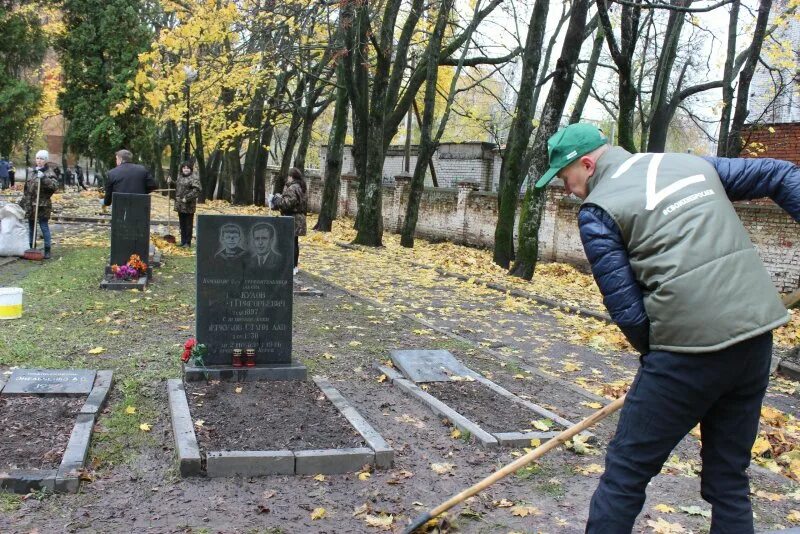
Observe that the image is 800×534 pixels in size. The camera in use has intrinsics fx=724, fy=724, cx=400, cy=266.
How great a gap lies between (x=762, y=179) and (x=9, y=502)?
4.09 metres

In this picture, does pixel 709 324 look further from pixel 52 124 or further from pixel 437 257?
pixel 52 124

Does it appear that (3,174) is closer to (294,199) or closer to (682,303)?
(294,199)

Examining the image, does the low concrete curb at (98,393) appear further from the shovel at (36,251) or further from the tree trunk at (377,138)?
the tree trunk at (377,138)

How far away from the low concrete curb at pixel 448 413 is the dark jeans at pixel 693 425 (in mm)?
2005

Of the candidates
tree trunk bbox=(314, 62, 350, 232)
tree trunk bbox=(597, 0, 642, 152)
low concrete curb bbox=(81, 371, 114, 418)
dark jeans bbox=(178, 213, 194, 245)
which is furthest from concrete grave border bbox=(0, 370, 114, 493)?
tree trunk bbox=(314, 62, 350, 232)

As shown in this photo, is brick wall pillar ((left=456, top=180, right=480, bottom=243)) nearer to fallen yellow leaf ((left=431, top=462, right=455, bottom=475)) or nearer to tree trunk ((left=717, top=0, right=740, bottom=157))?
tree trunk ((left=717, top=0, right=740, bottom=157))

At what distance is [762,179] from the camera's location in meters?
3.13

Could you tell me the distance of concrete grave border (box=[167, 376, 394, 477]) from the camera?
174 inches

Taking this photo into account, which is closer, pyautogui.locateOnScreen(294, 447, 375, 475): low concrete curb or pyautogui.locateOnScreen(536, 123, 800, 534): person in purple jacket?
pyautogui.locateOnScreen(536, 123, 800, 534): person in purple jacket

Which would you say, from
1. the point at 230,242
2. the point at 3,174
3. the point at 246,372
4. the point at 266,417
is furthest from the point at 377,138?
the point at 3,174

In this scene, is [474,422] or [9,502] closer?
[9,502]

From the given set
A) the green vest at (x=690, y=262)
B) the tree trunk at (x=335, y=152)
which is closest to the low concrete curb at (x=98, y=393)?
the green vest at (x=690, y=262)

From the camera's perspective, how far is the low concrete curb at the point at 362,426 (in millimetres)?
4699

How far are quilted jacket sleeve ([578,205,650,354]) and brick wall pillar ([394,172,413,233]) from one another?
22135 millimetres
